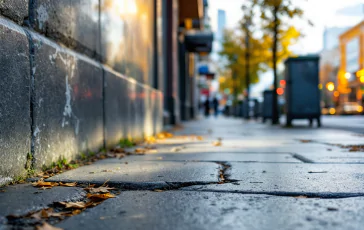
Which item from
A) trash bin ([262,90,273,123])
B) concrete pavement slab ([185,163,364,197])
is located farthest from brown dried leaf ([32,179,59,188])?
trash bin ([262,90,273,123])

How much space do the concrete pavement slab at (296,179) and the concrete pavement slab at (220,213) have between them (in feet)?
0.50

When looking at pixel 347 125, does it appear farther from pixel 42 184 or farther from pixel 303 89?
pixel 42 184

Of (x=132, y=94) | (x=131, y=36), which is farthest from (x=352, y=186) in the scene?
(x=131, y=36)

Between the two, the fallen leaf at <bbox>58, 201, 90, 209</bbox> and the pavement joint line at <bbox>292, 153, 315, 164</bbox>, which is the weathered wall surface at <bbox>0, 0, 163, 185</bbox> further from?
the pavement joint line at <bbox>292, 153, 315, 164</bbox>

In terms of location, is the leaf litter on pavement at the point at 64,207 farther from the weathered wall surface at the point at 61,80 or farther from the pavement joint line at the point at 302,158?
the pavement joint line at the point at 302,158

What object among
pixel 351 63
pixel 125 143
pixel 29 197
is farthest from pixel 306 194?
pixel 351 63

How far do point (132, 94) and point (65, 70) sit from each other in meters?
2.44

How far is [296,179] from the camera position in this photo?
7.72 ft

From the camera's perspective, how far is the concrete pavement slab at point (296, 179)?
2.02 m

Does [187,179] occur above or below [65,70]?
below

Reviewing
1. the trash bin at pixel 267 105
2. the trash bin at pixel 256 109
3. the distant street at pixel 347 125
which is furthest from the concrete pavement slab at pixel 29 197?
the trash bin at pixel 256 109

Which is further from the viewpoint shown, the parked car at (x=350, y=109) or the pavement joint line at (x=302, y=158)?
the parked car at (x=350, y=109)

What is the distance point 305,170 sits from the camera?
2725mm

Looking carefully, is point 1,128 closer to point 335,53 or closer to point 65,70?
point 65,70
